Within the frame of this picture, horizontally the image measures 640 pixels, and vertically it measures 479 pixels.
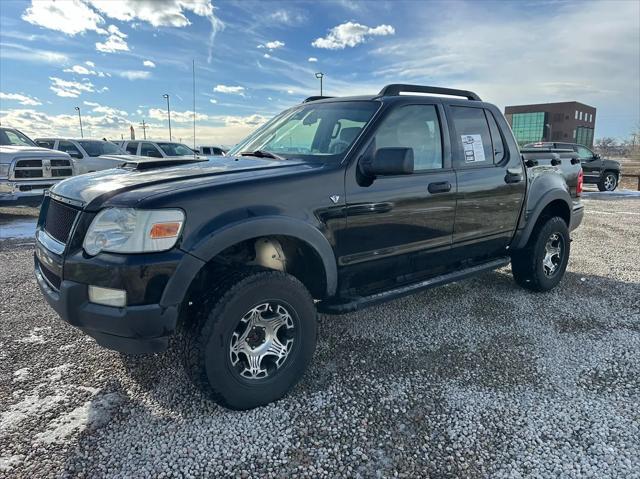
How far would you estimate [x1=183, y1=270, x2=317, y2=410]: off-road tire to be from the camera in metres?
2.43

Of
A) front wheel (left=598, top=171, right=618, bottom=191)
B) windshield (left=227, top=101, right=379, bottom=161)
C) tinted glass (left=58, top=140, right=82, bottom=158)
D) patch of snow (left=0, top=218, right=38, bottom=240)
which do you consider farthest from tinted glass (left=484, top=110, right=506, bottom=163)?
front wheel (left=598, top=171, right=618, bottom=191)

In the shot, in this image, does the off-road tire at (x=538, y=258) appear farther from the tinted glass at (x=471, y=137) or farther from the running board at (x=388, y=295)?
the tinted glass at (x=471, y=137)

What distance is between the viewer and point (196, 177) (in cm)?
269

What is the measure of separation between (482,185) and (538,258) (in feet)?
4.26

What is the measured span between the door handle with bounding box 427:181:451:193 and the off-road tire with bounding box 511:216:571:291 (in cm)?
164

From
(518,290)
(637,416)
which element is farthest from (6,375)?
(518,290)

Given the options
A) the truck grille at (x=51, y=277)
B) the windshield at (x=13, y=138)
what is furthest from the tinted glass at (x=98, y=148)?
the truck grille at (x=51, y=277)

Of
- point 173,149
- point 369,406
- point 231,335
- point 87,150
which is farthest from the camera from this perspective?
point 173,149

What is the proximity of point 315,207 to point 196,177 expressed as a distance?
2.43 ft

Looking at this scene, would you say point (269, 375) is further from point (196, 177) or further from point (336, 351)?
point (196, 177)

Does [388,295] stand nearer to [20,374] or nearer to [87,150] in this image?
[20,374]

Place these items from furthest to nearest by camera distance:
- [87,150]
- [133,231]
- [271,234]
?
[87,150]
[271,234]
[133,231]

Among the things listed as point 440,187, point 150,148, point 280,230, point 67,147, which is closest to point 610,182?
point 150,148

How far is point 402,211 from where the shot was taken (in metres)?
3.28
